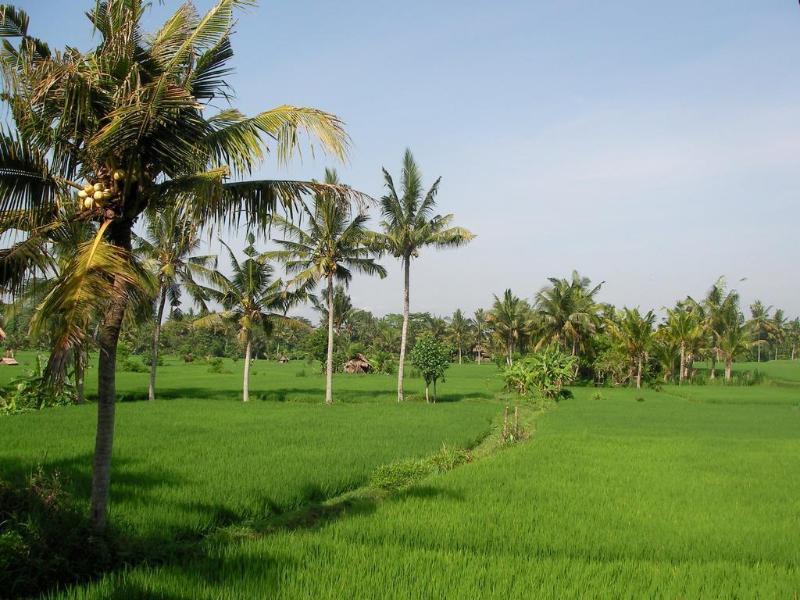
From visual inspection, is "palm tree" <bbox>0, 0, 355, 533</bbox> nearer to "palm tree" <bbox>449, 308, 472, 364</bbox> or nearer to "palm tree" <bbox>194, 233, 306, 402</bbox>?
"palm tree" <bbox>194, 233, 306, 402</bbox>

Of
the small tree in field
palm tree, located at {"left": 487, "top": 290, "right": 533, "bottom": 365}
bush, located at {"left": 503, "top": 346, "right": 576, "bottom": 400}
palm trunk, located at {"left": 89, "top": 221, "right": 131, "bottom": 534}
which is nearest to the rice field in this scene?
palm trunk, located at {"left": 89, "top": 221, "right": 131, "bottom": 534}

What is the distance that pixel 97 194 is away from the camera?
5465mm

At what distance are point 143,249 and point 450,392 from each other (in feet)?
57.6

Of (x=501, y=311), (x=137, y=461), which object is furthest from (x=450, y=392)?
(x=137, y=461)

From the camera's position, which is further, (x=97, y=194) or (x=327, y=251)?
(x=327, y=251)

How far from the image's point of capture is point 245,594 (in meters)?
4.71

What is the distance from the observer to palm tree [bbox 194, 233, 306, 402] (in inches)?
944

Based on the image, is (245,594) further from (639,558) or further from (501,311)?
(501,311)

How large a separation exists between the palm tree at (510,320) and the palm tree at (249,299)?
2114cm

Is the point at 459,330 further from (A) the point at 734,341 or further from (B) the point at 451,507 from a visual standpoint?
(B) the point at 451,507

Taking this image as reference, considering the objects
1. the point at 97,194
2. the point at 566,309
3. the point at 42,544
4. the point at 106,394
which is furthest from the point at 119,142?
the point at 566,309

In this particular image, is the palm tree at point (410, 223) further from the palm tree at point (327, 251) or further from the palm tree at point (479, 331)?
the palm tree at point (479, 331)

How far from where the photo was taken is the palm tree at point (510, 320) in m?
42.7

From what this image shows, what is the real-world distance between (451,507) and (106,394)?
4.41 m
